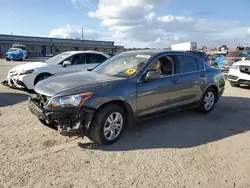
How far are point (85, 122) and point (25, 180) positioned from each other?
3.91 feet

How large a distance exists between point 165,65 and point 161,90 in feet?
2.20

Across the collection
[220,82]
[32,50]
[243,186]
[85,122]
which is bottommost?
[243,186]

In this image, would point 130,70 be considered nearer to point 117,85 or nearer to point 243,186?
point 117,85

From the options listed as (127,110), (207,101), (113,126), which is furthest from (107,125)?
(207,101)

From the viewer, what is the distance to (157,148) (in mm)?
4211

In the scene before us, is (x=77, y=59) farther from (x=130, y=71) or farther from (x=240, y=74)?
(x=240, y=74)

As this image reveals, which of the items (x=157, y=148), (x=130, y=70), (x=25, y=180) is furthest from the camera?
(x=130, y=70)

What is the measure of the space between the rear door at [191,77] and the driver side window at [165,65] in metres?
0.24

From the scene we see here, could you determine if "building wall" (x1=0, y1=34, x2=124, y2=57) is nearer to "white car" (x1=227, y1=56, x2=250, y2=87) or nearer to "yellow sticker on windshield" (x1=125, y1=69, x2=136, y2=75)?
"white car" (x1=227, y1=56, x2=250, y2=87)

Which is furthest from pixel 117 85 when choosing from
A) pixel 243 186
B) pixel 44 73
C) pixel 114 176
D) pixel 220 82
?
pixel 44 73

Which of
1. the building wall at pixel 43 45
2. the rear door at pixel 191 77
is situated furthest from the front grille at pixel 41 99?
the building wall at pixel 43 45

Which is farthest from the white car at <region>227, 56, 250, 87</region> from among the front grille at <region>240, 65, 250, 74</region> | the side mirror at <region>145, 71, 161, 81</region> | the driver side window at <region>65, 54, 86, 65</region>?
the side mirror at <region>145, 71, 161, 81</region>

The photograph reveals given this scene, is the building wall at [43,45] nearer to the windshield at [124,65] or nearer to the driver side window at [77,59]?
the driver side window at [77,59]

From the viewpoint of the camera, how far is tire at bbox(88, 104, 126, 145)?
13.1 ft
